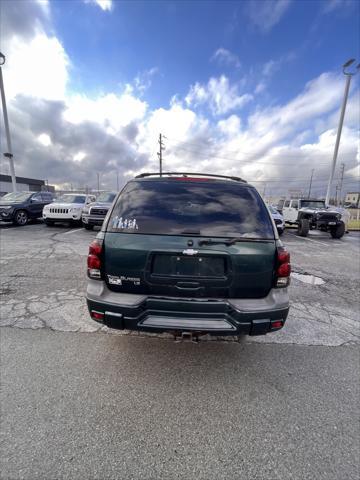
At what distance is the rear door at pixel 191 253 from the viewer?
6.97 feet

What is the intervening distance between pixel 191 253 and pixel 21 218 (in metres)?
12.8

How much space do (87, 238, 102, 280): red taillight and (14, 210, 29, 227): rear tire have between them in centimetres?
1185

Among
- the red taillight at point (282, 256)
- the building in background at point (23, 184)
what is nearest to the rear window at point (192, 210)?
the red taillight at point (282, 256)

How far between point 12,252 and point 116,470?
686cm

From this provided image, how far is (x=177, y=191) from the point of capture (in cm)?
243

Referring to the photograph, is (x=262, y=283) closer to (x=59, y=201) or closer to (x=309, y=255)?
(x=309, y=255)

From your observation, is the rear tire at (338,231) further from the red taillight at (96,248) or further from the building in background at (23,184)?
the building in background at (23,184)

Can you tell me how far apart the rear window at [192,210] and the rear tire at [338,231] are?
11.9 metres

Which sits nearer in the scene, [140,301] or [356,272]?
[140,301]

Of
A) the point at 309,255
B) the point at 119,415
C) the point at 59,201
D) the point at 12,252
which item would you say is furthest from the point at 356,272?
the point at 59,201

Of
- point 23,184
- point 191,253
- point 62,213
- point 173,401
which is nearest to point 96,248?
point 191,253

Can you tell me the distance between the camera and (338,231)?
1203cm

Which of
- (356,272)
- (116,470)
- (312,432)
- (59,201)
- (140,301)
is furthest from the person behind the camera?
(59,201)

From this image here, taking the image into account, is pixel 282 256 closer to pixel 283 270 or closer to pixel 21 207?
pixel 283 270
